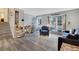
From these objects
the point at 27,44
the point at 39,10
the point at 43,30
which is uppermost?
the point at 39,10

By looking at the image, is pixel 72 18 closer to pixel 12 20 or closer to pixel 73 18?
pixel 73 18

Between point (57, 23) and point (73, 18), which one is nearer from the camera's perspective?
point (73, 18)

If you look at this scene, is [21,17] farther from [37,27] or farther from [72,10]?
[72,10]

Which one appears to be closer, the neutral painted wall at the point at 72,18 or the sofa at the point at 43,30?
the neutral painted wall at the point at 72,18

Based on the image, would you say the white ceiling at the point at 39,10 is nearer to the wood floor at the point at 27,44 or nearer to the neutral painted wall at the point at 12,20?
the neutral painted wall at the point at 12,20

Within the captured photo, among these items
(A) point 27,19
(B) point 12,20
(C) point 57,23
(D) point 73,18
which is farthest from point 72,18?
(B) point 12,20

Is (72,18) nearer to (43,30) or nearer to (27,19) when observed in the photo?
(43,30)

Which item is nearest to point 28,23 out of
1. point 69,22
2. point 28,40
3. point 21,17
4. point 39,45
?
point 21,17

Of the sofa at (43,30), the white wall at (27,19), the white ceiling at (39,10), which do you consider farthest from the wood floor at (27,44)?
the white ceiling at (39,10)

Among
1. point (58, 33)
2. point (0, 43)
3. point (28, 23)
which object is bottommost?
point (0, 43)

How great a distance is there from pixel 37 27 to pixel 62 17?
59 cm

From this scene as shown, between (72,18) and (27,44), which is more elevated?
(72,18)

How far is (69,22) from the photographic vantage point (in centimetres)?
253
